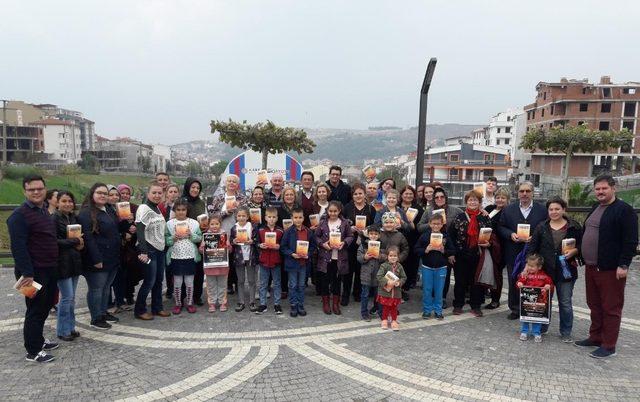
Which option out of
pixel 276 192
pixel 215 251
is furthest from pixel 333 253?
pixel 215 251

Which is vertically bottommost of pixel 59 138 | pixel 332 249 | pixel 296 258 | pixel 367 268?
pixel 367 268

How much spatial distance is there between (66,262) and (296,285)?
10.3 feet

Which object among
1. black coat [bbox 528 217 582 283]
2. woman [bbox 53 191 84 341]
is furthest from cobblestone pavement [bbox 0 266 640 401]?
black coat [bbox 528 217 582 283]

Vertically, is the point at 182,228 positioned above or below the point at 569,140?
below

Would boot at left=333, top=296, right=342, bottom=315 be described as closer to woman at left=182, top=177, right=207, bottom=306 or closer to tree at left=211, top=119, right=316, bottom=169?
woman at left=182, top=177, right=207, bottom=306

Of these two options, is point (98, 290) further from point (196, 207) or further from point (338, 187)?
point (338, 187)

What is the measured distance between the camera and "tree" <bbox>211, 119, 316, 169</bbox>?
14.9 meters

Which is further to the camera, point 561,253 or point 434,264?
point 434,264

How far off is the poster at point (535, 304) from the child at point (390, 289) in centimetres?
Answer: 161

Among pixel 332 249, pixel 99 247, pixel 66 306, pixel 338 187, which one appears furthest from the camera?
pixel 338 187

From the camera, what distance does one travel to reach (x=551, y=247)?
5.79 metres

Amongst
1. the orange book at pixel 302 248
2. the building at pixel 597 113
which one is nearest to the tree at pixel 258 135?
the orange book at pixel 302 248

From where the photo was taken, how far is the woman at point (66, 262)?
531cm

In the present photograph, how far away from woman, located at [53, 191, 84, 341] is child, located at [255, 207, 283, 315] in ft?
7.96
